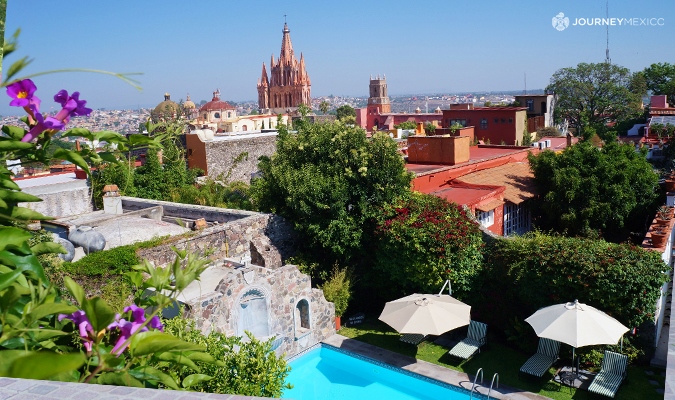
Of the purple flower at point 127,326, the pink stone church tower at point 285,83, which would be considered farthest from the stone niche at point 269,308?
the pink stone church tower at point 285,83

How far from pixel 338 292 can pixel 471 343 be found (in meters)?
3.82

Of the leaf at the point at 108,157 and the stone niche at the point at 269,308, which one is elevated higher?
the leaf at the point at 108,157

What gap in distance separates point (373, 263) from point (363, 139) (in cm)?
358

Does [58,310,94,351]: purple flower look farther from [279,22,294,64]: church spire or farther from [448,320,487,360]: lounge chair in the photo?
[279,22,294,64]: church spire

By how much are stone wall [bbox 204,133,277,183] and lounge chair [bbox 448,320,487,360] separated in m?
12.5

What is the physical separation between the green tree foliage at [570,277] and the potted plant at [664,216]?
262 centimetres

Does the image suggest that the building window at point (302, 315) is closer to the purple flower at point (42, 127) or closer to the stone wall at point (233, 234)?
the stone wall at point (233, 234)

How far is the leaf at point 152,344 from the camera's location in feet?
8.25

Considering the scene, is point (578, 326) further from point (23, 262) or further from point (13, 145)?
point (13, 145)

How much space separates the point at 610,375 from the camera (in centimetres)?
1227

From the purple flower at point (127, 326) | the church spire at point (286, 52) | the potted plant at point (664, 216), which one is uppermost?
the church spire at point (286, 52)

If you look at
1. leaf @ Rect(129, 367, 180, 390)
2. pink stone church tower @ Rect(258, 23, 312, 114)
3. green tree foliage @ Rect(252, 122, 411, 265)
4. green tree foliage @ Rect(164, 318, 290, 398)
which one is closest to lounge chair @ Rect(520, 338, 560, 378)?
green tree foliage @ Rect(252, 122, 411, 265)

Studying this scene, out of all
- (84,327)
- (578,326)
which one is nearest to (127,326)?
(84,327)

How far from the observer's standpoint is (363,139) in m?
17.1
